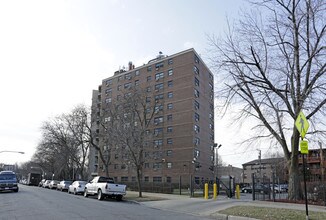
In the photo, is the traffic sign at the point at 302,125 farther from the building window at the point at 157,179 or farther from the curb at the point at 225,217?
the building window at the point at 157,179

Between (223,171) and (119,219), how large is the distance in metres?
112

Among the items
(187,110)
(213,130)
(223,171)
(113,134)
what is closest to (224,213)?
(113,134)

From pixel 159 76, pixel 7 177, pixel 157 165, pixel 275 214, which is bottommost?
pixel 275 214

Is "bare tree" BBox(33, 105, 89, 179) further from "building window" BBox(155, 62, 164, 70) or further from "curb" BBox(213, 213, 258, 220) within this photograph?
"curb" BBox(213, 213, 258, 220)

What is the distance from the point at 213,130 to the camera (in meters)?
77.0

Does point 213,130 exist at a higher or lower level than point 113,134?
higher

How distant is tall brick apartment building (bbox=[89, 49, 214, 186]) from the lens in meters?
63.2

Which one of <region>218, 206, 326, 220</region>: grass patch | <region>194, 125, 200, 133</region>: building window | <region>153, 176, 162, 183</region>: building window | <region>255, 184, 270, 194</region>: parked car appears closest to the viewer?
<region>218, 206, 326, 220</region>: grass patch

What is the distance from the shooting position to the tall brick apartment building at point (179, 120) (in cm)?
6325

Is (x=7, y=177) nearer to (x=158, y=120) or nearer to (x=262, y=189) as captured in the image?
(x=262, y=189)

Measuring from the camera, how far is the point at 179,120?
6581cm

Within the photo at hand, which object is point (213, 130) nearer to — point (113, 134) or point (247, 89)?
point (113, 134)

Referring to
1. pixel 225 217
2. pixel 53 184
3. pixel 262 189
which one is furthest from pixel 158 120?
pixel 225 217

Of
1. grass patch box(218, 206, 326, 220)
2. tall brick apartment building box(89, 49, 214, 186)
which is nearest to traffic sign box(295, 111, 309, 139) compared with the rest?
grass patch box(218, 206, 326, 220)
